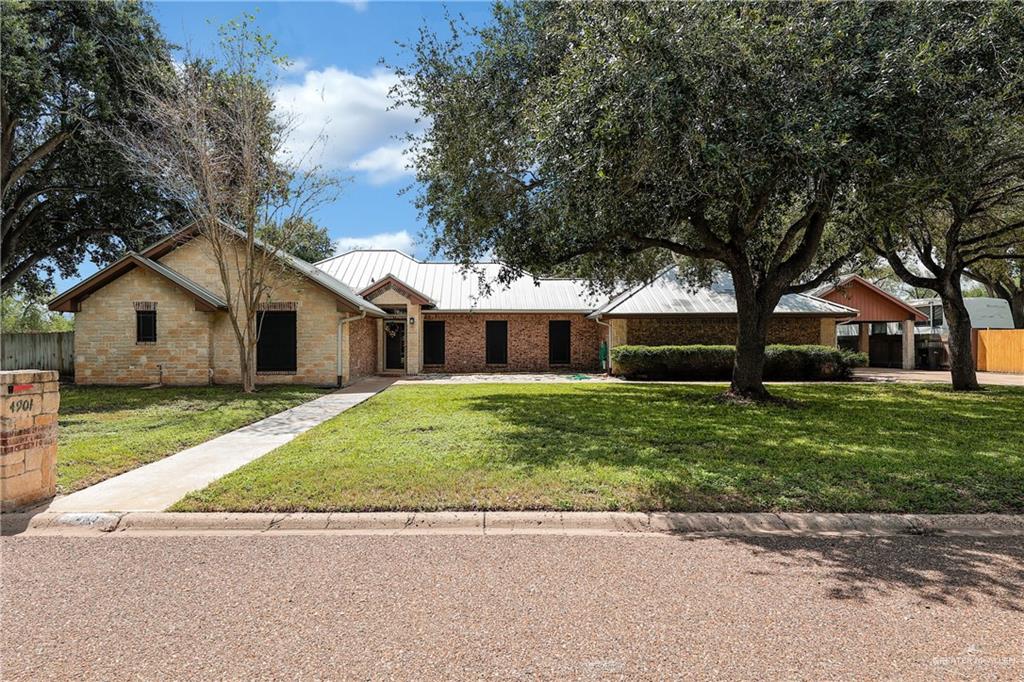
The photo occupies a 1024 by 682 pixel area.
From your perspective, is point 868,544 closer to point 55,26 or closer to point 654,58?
point 654,58

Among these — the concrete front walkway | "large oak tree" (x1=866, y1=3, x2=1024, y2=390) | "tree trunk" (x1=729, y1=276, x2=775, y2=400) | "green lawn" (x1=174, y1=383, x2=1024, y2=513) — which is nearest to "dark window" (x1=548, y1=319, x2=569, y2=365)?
"tree trunk" (x1=729, y1=276, x2=775, y2=400)

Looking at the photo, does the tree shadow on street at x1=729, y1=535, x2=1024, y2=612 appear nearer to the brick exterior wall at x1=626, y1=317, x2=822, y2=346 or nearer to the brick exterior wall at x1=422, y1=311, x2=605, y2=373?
the brick exterior wall at x1=626, y1=317, x2=822, y2=346

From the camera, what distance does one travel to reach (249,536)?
4.66m

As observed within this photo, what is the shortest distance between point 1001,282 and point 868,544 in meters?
32.8

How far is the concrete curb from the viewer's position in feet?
15.5

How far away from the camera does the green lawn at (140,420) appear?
6895 mm

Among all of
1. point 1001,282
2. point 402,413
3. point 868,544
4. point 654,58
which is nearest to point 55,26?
point 402,413

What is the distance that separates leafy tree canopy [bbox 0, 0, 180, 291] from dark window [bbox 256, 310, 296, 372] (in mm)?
6053

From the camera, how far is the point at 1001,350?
2342 cm

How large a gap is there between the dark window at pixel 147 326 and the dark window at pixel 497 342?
11562 mm

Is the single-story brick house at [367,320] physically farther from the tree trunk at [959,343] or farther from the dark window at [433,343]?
the tree trunk at [959,343]

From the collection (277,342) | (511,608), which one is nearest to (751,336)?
(511,608)

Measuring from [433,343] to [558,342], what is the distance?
17.1 feet

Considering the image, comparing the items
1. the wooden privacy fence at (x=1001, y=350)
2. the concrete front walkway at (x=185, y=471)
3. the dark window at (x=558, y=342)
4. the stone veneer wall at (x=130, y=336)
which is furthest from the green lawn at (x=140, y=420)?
the wooden privacy fence at (x=1001, y=350)
